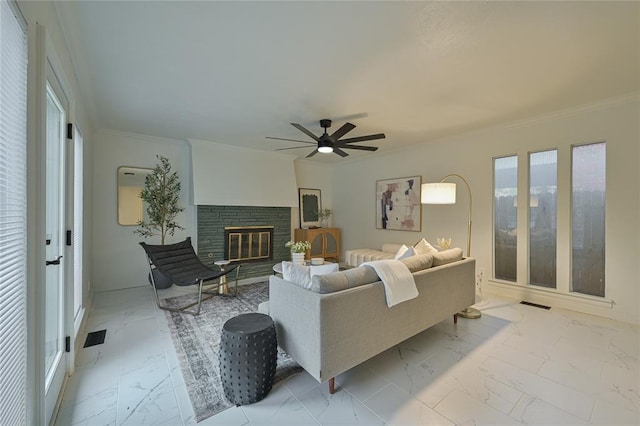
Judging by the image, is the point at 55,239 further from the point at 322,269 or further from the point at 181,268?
the point at 322,269

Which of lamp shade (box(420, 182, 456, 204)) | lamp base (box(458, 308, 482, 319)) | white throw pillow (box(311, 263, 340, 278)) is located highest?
lamp shade (box(420, 182, 456, 204))

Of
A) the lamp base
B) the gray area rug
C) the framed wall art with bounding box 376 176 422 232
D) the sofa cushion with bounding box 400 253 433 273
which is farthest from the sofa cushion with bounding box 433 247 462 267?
the framed wall art with bounding box 376 176 422 232

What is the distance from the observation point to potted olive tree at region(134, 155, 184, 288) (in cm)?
433

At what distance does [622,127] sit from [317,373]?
4209mm

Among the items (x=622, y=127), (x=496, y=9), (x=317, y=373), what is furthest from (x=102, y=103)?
(x=622, y=127)

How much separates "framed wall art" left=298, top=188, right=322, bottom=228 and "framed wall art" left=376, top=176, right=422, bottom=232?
1523 millimetres

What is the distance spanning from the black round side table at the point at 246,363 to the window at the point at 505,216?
378 centimetres

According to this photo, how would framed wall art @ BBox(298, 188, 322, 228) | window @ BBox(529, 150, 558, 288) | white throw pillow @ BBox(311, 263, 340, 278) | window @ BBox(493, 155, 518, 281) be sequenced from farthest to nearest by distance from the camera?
framed wall art @ BBox(298, 188, 322, 228) < window @ BBox(493, 155, 518, 281) < window @ BBox(529, 150, 558, 288) < white throw pillow @ BBox(311, 263, 340, 278)

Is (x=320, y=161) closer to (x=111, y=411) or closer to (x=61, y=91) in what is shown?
(x=61, y=91)

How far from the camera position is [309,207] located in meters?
6.55

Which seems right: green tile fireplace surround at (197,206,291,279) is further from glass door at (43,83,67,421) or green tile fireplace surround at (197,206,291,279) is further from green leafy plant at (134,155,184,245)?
glass door at (43,83,67,421)

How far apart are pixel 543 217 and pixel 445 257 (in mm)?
1944

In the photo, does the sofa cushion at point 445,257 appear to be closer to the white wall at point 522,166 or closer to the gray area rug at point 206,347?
the white wall at point 522,166

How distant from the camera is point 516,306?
3.65m
